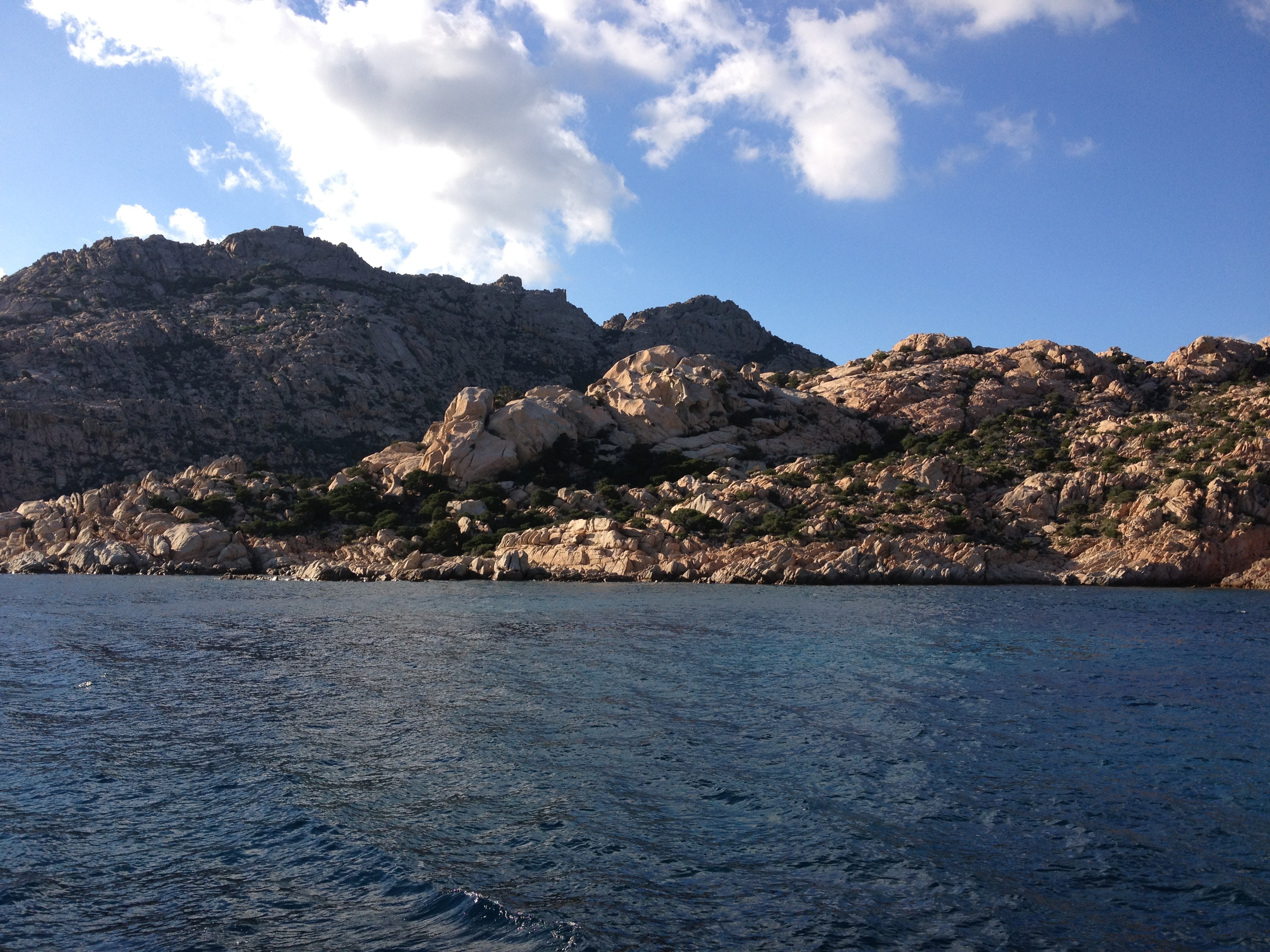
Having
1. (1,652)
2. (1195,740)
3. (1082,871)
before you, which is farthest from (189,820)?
(1,652)

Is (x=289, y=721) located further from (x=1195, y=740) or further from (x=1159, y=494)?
(x=1159, y=494)

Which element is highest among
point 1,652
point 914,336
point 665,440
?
point 914,336

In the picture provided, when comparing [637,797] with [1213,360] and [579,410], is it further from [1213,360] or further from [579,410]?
[1213,360]

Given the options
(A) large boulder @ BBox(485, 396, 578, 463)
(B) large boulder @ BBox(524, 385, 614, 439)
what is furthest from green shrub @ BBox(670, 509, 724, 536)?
(B) large boulder @ BBox(524, 385, 614, 439)

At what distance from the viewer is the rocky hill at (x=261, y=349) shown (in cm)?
8988

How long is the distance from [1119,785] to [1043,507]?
4665cm

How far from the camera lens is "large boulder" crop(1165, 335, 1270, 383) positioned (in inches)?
2894

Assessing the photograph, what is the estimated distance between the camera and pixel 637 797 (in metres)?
12.2

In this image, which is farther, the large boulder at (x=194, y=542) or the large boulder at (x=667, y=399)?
the large boulder at (x=667, y=399)

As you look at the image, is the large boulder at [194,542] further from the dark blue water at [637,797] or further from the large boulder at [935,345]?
the large boulder at [935,345]

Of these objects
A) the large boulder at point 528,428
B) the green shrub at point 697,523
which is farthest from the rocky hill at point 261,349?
the green shrub at point 697,523

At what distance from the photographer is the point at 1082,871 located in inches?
385

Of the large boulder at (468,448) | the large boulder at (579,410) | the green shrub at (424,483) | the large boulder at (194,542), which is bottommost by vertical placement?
the large boulder at (194,542)

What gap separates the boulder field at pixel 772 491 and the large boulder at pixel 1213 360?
0.64ft
